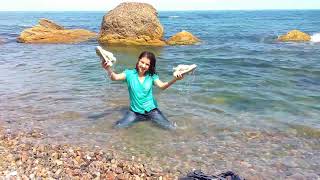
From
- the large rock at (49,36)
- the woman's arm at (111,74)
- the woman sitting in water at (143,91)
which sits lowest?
the large rock at (49,36)

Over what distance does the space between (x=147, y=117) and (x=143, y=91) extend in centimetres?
81

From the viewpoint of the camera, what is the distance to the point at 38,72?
18.6 m

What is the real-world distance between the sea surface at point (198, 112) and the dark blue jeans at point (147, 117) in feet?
0.68

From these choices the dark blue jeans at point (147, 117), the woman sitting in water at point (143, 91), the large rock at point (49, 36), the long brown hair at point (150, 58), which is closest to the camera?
the long brown hair at point (150, 58)

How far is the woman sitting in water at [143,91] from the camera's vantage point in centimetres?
989

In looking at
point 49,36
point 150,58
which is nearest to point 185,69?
point 150,58

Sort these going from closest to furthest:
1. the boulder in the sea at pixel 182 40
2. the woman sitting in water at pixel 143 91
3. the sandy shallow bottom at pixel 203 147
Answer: the sandy shallow bottom at pixel 203 147, the woman sitting in water at pixel 143 91, the boulder in the sea at pixel 182 40

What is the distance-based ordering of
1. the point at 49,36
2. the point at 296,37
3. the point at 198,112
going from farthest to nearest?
the point at 296,37
the point at 49,36
the point at 198,112

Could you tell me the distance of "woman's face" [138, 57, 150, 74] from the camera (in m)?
9.70

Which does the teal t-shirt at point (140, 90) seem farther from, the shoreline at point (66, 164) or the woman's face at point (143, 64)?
the shoreline at point (66, 164)

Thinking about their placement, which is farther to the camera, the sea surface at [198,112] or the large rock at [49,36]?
the large rock at [49,36]

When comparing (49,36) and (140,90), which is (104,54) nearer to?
(140,90)

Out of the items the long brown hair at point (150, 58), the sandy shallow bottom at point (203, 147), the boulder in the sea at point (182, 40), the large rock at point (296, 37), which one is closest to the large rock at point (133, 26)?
the boulder in the sea at point (182, 40)

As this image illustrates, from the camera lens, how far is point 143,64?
32.0ft
